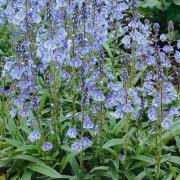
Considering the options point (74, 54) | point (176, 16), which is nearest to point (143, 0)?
point (176, 16)

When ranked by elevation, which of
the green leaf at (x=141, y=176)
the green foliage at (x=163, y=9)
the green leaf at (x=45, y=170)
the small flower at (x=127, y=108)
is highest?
the green foliage at (x=163, y=9)

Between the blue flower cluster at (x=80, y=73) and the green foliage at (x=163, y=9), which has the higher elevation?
the green foliage at (x=163, y=9)

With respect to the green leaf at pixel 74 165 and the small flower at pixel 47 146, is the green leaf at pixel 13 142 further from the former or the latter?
the green leaf at pixel 74 165

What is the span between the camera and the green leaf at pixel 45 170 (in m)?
5.56

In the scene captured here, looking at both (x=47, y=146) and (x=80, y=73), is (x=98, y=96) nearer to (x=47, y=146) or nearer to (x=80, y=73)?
(x=80, y=73)

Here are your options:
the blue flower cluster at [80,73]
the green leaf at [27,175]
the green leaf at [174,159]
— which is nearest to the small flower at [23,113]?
the blue flower cluster at [80,73]

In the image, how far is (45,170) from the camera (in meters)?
5.65

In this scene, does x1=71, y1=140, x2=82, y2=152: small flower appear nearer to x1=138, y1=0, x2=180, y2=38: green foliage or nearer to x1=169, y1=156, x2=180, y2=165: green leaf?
x1=169, y1=156, x2=180, y2=165: green leaf

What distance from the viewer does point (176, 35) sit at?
10.1 meters

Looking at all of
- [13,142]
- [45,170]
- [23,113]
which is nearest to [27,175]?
[45,170]

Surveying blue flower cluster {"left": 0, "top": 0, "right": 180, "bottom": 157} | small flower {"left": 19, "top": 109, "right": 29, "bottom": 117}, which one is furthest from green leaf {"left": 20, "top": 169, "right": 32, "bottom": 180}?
small flower {"left": 19, "top": 109, "right": 29, "bottom": 117}

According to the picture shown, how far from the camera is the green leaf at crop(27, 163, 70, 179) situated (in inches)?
219

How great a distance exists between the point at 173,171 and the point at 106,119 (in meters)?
1.26

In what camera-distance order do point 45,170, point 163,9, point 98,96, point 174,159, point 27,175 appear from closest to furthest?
point 98,96 → point 45,170 → point 27,175 → point 174,159 → point 163,9
